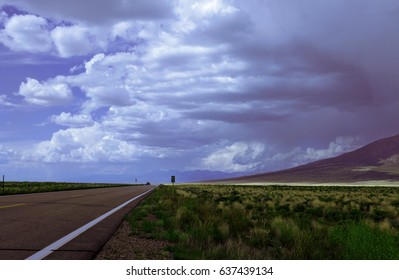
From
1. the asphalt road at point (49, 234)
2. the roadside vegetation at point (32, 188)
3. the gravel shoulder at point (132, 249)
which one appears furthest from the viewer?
the roadside vegetation at point (32, 188)

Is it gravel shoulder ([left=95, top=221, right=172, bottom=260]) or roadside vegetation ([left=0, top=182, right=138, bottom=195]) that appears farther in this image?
roadside vegetation ([left=0, top=182, right=138, bottom=195])

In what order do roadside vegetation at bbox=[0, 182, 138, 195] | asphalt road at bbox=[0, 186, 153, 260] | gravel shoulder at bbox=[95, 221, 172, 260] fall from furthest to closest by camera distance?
1. roadside vegetation at bbox=[0, 182, 138, 195]
2. gravel shoulder at bbox=[95, 221, 172, 260]
3. asphalt road at bbox=[0, 186, 153, 260]

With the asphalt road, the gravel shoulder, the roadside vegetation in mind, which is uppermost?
the roadside vegetation

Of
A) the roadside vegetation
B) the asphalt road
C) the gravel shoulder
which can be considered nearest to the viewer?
the asphalt road

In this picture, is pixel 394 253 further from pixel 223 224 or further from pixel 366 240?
pixel 223 224

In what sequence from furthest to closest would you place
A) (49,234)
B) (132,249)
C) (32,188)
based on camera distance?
(32,188) < (49,234) < (132,249)

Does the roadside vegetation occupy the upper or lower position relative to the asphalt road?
upper

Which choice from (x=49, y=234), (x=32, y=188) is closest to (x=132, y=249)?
(x=49, y=234)

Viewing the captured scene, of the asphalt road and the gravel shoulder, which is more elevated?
the asphalt road

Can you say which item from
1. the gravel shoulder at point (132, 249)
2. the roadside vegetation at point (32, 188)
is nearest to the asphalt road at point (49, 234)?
the gravel shoulder at point (132, 249)

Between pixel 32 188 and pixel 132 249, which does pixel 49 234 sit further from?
pixel 32 188

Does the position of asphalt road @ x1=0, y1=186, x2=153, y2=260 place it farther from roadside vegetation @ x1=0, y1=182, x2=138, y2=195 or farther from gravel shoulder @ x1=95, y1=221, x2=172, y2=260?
roadside vegetation @ x1=0, y1=182, x2=138, y2=195

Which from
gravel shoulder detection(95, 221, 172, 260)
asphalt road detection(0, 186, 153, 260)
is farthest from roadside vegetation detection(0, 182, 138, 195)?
gravel shoulder detection(95, 221, 172, 260)

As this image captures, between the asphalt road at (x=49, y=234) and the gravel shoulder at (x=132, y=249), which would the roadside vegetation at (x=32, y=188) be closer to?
the asphalt road at (x=49, y=234)
